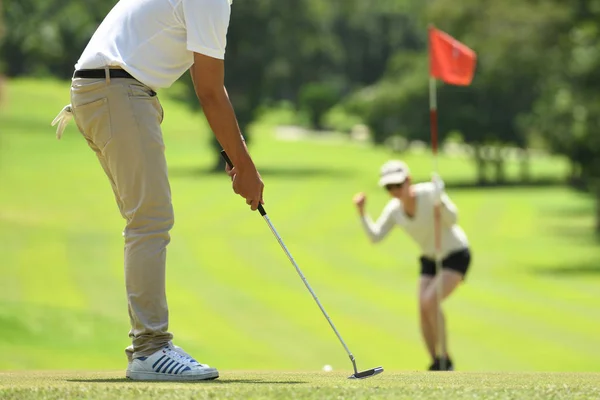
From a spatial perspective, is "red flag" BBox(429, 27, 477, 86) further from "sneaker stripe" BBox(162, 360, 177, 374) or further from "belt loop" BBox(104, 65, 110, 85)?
"sneaker stripe" BBox(162, 360, 177, 374)

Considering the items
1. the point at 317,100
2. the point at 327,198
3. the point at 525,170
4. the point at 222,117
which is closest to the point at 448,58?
the point at 222,117

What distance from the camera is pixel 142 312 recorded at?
5.80 m

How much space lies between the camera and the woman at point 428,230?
11.1 m

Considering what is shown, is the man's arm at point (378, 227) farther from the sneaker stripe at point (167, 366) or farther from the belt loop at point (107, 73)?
the belt loop at point (107, 73)

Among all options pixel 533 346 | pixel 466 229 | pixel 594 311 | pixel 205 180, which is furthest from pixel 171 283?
pixel 205 180

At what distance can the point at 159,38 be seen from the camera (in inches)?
223

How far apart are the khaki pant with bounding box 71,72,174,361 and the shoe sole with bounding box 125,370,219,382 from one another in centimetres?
10

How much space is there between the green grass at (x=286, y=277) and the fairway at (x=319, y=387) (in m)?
0.14

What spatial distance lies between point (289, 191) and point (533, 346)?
144 feet

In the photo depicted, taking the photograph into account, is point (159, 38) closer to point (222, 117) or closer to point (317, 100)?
point (222, 117)

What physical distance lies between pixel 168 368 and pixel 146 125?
102 cm

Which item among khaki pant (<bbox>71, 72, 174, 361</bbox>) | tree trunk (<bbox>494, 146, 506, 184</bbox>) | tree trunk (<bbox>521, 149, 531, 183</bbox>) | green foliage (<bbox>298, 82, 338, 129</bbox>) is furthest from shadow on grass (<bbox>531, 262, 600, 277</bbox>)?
green foliage (<bbox>298, 82, 338, 129</bbox>)

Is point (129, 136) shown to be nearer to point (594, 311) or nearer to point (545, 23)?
point (594, 311)

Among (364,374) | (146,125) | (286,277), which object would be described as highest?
(146,125)
